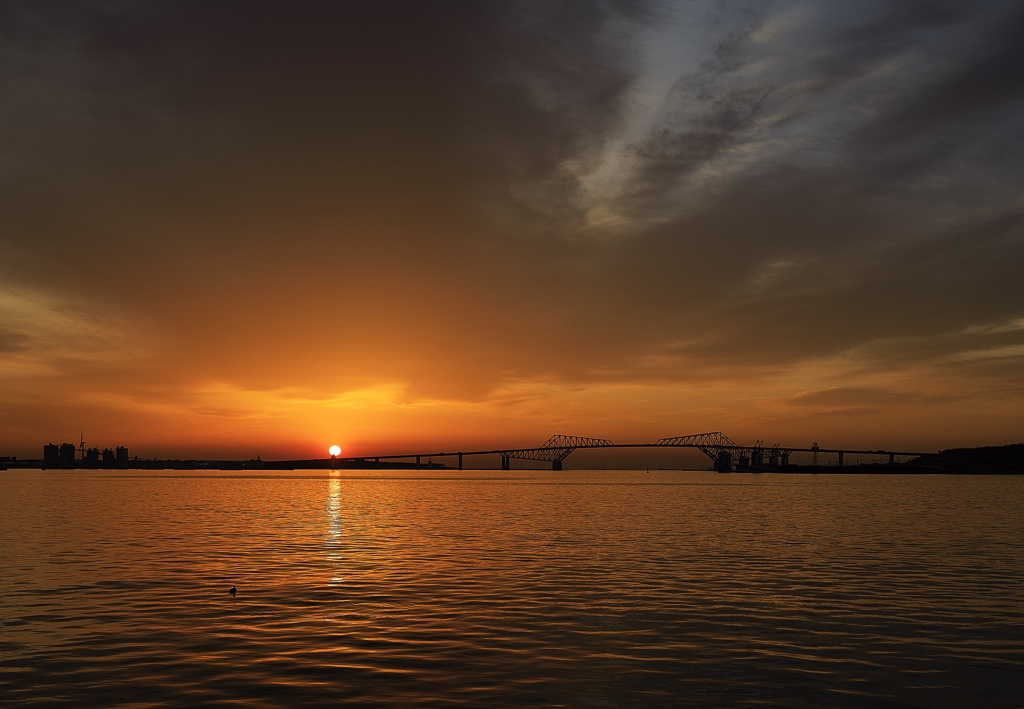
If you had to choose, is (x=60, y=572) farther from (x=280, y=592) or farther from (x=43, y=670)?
(x=43, y=670)

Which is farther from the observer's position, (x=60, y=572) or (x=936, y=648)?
(x=60, y=572)

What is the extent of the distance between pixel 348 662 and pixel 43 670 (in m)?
7.69

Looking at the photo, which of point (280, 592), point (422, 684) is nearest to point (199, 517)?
point (280, 592)

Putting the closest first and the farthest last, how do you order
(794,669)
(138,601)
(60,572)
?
1. (794,669)
2. (138,601)
3. (60,572)

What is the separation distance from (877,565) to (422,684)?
32.4 metres

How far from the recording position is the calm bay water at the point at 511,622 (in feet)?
64.1

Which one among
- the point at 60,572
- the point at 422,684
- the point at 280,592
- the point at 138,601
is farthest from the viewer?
the point at 60,572

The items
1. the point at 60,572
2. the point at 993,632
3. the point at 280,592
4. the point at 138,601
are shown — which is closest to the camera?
the point at 993,632

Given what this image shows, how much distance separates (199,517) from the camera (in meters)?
81.2

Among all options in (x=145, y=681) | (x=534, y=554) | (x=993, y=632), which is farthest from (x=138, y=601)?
(x=993, y=632)

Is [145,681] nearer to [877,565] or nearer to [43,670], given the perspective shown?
[43,670]

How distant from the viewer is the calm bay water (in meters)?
19.5

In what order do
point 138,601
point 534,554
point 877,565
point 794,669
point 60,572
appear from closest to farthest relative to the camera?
point 794,669 < point 138,601 < point 60,572 < point 877,565 < point 534,554

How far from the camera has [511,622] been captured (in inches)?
1085
